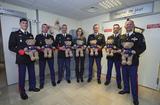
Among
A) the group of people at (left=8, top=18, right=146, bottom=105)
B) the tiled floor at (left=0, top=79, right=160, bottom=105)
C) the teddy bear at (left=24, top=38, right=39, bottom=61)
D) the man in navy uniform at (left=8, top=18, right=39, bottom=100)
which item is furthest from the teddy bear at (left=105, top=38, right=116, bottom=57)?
the man in navy uniform at (left=8, top=18, right=39, bottom=100)

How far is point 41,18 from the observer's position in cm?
387

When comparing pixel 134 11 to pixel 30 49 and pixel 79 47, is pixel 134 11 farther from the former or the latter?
pixel 30 49

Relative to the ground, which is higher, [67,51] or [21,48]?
[21,48]

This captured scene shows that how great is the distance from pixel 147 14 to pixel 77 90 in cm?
271

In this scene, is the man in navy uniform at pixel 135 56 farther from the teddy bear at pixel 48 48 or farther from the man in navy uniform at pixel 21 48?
the man in navy uniform at pixel 21 48

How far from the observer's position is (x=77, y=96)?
258 cm

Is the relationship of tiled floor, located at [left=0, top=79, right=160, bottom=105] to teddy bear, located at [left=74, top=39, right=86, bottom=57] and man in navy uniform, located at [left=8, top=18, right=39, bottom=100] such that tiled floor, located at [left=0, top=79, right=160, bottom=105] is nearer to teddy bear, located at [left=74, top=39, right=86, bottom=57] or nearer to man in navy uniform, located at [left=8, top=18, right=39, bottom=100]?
man in navy uniform, located at [left=8, top=18, right=39, bottom=100]

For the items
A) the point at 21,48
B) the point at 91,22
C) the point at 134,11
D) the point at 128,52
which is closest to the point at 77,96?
the point at 128,52

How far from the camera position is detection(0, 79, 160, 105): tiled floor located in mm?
2326

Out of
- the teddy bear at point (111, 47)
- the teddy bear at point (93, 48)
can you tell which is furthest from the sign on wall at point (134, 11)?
the teddy bear at point (93, 48)

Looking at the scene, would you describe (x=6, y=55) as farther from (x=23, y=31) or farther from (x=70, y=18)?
(x=70, y=18)

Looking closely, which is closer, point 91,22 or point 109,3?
point 109,3

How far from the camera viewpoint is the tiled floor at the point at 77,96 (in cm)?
233

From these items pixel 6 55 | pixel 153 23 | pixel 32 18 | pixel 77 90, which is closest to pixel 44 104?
pixel 77 90
